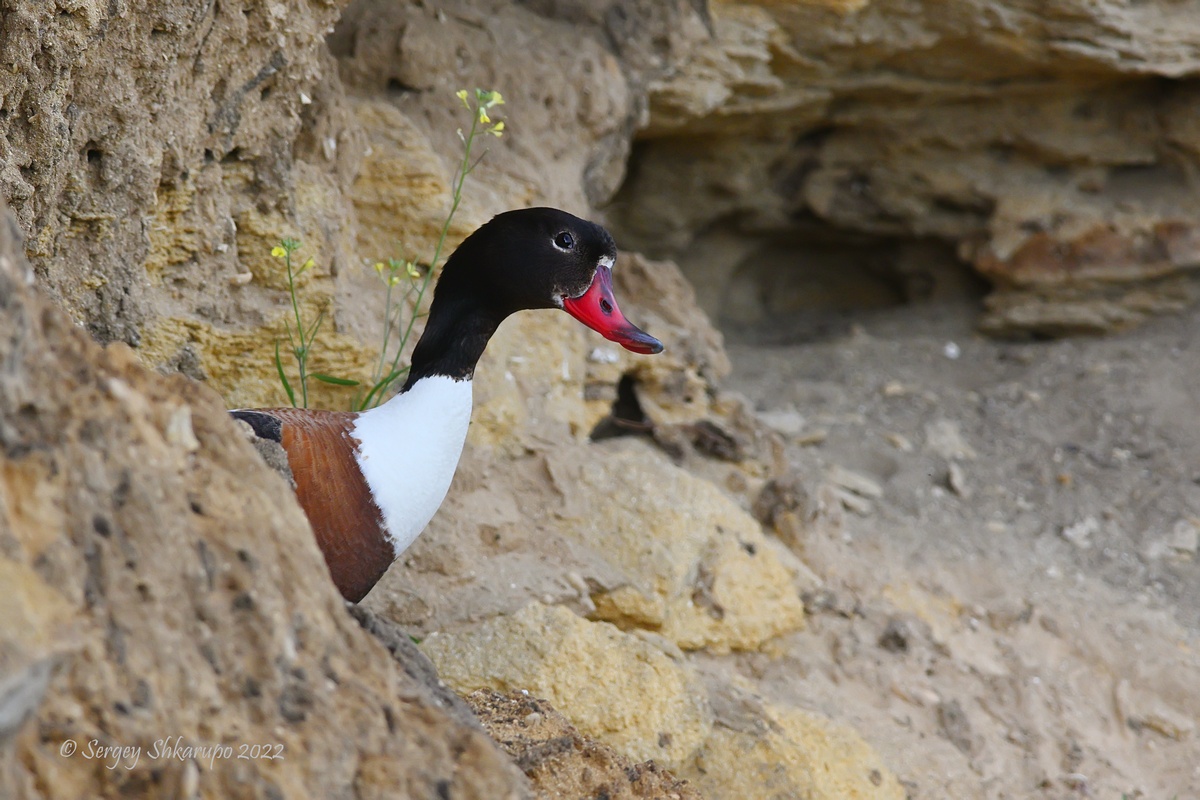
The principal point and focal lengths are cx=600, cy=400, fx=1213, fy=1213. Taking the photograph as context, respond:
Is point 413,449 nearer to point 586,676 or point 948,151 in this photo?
point 586,676

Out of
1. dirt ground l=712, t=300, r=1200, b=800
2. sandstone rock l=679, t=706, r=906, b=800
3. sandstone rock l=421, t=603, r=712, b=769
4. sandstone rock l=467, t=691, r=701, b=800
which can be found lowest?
dirt ground l=712, t=300, r=1200, b=800

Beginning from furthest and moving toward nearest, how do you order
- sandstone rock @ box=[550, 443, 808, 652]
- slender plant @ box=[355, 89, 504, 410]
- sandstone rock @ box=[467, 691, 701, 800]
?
sandstone rock @ box=[550, 443, 808, 652]
slender plant @ box=[355, 89, 504, 410]
sandstone rock @ box=[467, 691, 701, 800]

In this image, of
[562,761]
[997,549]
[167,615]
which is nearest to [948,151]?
[997,549]

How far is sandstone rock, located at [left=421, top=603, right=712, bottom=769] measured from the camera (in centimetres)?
259

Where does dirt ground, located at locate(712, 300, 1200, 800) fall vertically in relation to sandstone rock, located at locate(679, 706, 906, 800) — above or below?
below

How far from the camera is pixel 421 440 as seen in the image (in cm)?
226

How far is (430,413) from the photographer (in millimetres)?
2307

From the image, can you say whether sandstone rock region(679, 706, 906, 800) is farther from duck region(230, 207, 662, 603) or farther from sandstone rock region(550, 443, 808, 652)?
duck region(230, 207, 662, 603)

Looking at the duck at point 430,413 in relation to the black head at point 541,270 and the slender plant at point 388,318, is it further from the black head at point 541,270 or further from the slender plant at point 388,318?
the slender plant at point 388,318

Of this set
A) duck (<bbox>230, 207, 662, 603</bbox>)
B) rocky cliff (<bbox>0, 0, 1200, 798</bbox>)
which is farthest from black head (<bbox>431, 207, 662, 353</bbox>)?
rocky cliff (<bbox>0, 0, 1200, 798</bbox>)

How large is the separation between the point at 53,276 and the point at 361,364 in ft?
2.81

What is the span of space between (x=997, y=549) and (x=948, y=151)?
235 centimetres

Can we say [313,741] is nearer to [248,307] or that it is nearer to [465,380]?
[465,380]

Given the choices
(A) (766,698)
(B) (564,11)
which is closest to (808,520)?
(A) (766,698)
